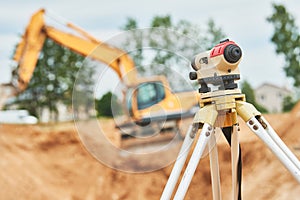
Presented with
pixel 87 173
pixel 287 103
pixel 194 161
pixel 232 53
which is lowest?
pixel 194 161

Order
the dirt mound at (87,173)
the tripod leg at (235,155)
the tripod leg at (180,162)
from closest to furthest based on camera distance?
the tripod leg at (180,162), the tripod leg at (235,155), the dirt mound at (87,173)

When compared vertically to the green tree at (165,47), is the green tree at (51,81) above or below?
above

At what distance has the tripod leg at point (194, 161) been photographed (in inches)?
96.9

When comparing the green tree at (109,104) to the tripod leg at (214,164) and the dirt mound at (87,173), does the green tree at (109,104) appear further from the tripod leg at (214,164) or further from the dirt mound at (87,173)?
the dirt mound at (87,173)

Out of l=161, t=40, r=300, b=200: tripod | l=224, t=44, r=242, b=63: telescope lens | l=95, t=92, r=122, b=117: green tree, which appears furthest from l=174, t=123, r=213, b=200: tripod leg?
l=95, t=92, r=122, b=117: green tree

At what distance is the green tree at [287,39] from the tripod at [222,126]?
14150mm

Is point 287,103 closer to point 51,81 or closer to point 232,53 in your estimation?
point 51,81

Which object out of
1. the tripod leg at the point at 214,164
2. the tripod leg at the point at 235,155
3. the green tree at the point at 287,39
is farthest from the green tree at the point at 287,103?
the tripod leg at the point at 235,155

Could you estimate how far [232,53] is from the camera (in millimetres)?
2561

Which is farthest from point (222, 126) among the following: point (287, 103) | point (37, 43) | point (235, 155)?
point (287, 103)

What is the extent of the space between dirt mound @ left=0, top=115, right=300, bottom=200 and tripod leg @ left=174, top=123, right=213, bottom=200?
10.4ft

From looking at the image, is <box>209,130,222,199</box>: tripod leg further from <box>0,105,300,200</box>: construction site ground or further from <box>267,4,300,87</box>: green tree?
<box>267,4,300,87</box>: green tree

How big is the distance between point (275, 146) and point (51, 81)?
15.9 meters

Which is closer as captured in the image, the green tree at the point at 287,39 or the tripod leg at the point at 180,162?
the tripod leg at the point at 180,162
